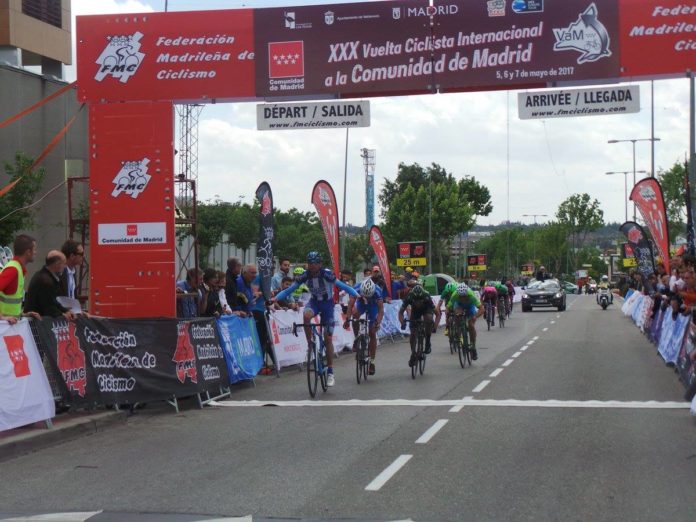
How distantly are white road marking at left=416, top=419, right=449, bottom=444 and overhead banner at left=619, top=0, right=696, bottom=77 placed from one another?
6789mm

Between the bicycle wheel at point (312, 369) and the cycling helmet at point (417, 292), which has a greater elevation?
the cycling helmet at point (417, 292)

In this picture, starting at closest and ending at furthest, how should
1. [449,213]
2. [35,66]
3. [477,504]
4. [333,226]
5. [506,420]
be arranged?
[477,504], [506,420], [333,226], [35,66], [449,213]

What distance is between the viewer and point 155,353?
11859mm

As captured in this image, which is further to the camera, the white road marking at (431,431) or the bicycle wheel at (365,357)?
the bicycle wheel at (365,357)

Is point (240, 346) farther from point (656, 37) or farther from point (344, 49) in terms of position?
point (656, 37)

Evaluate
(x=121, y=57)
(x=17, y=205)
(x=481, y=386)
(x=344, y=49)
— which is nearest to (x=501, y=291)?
(x=17, y=205)

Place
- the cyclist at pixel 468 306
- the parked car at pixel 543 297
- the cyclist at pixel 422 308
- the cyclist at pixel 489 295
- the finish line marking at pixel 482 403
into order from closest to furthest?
the finish line marking at pixel 482 403 < the cyclist at pixel 422 308 < the cyclist at pixel 468 306 < the cyclist at pixel 489 295 < the parked car at pixel 543 297

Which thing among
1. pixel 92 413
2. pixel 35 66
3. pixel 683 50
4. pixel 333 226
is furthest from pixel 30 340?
pixel 35 66

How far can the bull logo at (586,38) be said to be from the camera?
14195 mm

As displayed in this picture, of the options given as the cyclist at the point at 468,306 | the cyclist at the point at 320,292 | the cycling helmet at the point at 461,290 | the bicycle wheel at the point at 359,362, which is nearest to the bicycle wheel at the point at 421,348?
the bicycle wheel at the point at 359,362

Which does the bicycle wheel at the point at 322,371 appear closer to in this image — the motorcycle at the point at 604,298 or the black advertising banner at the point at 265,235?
the black advertising banner at the point at 265,235

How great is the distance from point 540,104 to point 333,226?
32.4 ft

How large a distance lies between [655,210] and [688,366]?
9382 mm

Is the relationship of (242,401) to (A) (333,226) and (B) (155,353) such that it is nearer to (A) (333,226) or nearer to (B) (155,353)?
(B) (155,353)
